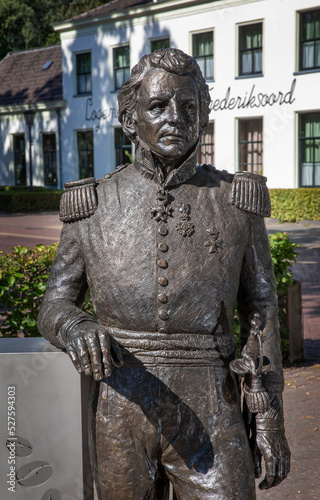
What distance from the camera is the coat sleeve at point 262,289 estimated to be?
7.09 feet

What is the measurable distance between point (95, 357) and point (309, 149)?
1992cm

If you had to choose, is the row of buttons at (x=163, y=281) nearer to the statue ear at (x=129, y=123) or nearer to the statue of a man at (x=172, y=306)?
the statue of a man at (x=172, y=306)

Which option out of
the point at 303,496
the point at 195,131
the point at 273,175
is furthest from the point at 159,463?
the point at 273,175

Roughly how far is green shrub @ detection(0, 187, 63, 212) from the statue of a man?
2203 cm

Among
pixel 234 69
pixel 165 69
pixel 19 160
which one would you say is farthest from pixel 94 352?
pixel 19 160

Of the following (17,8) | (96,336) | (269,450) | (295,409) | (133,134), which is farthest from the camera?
(17,8)

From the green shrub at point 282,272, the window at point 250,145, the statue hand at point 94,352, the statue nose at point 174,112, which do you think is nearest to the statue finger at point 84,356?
the statue hand at point 94,352

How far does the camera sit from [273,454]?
2.05 meters

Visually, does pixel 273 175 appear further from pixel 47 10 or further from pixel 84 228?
pixel 47 10

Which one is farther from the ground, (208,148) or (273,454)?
(208,148)

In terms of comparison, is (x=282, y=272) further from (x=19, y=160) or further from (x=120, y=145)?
(x=19, y=160)

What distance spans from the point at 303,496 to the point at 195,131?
2.93 meters

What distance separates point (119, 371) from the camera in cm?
210

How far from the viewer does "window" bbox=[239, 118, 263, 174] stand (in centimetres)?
2180
